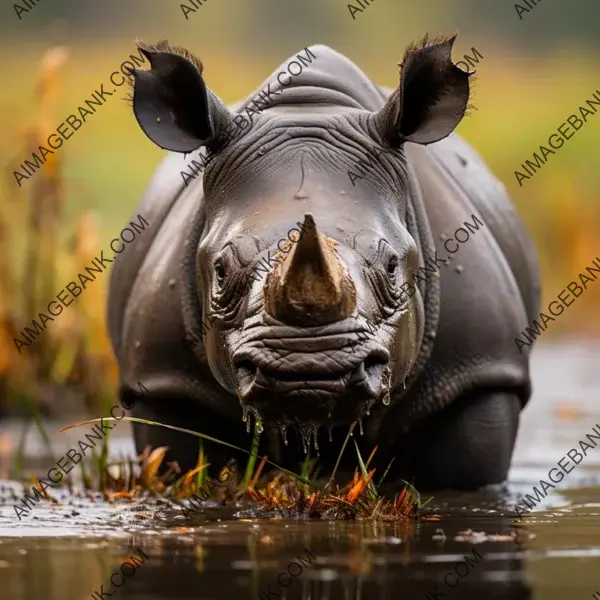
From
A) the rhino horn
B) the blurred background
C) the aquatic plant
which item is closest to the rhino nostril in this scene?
the rhino horn

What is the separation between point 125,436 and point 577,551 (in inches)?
225

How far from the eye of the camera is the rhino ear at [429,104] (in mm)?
7090

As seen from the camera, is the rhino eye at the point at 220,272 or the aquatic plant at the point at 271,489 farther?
the rhino eye at the point at 220,272

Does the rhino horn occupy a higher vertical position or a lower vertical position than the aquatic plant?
higher

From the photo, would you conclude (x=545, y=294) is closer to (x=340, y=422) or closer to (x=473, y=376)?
(x=473, y=376)

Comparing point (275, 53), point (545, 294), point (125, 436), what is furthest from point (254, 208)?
point (275, 53)

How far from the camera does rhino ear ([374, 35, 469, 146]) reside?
7.09 m

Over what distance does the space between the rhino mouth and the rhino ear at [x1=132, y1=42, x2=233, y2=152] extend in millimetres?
1364

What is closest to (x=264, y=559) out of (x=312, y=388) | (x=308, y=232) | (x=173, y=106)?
(x=312, y=388)

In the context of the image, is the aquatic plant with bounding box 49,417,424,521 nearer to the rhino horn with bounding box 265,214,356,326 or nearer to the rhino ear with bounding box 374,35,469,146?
the rhino horn with bounding box 265,214,356,326

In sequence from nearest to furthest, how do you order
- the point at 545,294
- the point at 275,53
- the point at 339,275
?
the point at 339,275 < the point at 545,294 < the point at 275,53

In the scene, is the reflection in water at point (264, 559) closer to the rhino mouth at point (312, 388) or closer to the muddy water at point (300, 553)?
the muddy water at point (300, 553)

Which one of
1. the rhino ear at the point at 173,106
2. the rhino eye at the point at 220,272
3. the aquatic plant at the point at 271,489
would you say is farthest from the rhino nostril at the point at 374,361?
the rhino ear at the point at 173,106

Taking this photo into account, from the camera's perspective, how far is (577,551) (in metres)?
5.55
